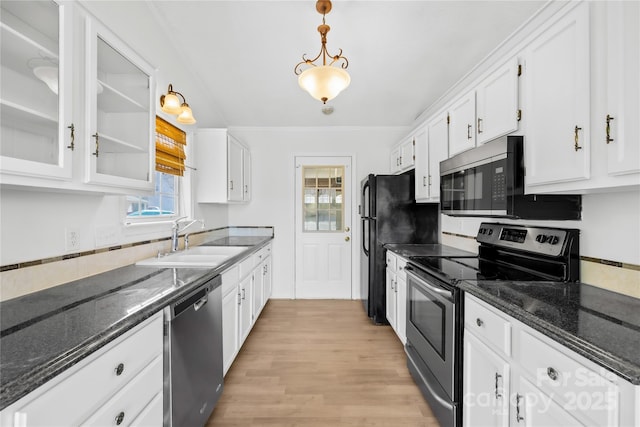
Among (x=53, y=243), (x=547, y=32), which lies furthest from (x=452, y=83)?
(x=53, y=243)

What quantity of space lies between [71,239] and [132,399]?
37.1 inches

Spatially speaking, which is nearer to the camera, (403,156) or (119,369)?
(119,369)

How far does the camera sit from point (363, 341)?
2752 mm

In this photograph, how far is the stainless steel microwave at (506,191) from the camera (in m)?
1.47

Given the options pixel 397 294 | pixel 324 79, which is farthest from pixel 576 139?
pixel 397 294

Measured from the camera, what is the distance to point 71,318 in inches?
38.5

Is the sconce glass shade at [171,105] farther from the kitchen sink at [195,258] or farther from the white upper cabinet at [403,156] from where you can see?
the white upper cabinet at [403,156]

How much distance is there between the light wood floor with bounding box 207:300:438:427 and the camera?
5.80 feet

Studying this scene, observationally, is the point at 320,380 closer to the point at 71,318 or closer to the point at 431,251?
the point at 431,251

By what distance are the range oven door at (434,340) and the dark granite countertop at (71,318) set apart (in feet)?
4.50

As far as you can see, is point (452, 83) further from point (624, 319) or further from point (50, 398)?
point (50, 398)

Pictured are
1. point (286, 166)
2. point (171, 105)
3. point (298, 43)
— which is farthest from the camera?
point (286, 166)

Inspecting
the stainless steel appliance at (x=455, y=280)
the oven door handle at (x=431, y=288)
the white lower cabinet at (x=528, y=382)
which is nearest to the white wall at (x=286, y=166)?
the oven door handle at (x=431, y=288)

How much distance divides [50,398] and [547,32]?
2258 millimetres
